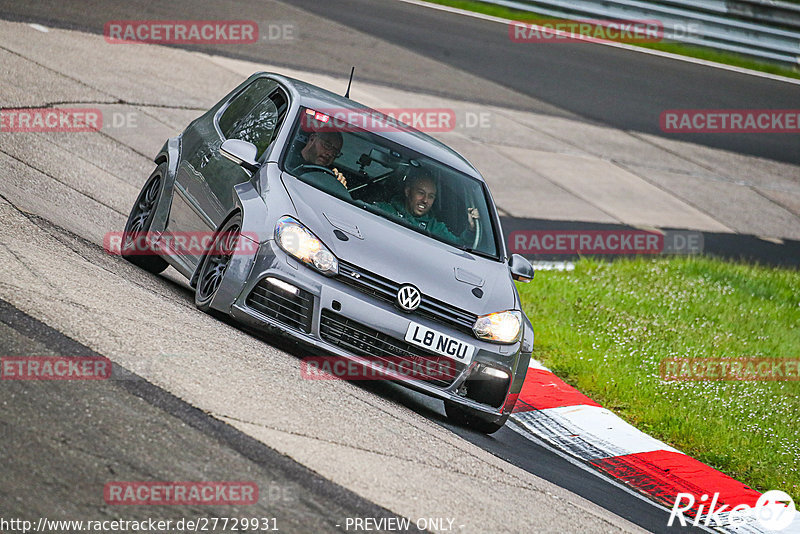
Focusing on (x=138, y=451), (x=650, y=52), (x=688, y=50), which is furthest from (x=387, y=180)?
(x=688, y=50)

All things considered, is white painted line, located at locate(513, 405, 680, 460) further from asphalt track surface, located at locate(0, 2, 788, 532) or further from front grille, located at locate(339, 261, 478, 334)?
front grille, located at locate(339, 261, 478, 334)

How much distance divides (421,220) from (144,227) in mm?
2182

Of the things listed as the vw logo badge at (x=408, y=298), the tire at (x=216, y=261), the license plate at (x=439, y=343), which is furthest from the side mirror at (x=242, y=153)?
the license plate at (x=439, y=343)

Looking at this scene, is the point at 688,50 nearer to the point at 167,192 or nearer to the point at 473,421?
the point at 167,192

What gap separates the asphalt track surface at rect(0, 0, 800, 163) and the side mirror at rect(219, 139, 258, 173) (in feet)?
31.8

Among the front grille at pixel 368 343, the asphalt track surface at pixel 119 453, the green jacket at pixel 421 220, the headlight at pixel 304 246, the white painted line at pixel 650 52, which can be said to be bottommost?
the asphalt track surface at pixel 119 453

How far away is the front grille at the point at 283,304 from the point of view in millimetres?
6012

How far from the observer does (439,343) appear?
6.11m

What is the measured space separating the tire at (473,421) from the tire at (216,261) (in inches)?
63.3

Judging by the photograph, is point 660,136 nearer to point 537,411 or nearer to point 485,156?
point 485,156

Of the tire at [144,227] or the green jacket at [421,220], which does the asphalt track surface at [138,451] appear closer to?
the green jacket at [421,220]

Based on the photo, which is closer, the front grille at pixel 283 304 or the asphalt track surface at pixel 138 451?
the asphalt track surface at pixel 138 451

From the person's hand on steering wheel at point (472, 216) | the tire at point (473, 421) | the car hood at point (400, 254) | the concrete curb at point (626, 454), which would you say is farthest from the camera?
the person's hand on steering wheel at point (472, 216)

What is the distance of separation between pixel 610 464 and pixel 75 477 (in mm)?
4094
